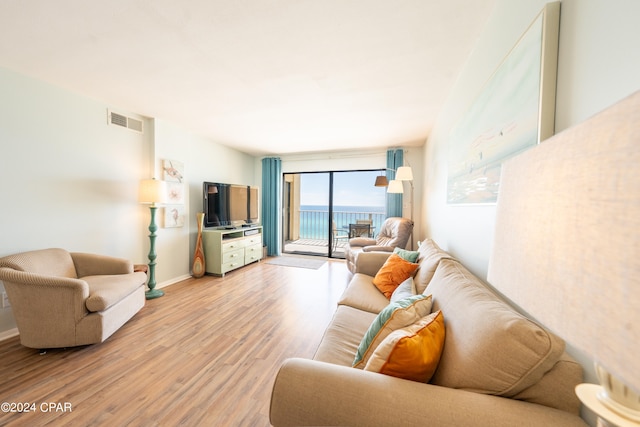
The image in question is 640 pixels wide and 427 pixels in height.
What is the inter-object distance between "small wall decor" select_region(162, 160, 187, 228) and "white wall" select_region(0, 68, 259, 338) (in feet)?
0.32

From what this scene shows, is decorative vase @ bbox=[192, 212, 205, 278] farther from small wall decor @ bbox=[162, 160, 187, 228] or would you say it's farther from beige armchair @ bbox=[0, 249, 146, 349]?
beige armchair @ bbox=[0, 249, 146, 349]

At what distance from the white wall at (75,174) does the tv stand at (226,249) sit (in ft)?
1.16

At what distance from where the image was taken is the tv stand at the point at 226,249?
3.86 m

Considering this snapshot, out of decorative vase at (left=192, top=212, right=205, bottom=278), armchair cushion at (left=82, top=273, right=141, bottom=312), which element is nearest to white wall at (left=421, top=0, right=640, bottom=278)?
armchair cushion at (left=82, top=273, right=141, bottom=312)

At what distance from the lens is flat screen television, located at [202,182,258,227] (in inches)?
157

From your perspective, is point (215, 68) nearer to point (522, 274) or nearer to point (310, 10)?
point (310, 10)

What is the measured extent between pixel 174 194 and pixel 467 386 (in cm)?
393

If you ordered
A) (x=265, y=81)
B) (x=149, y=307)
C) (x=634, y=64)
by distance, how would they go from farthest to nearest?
(x=149, y=307), (x=265, y=81), (x=634, y=64)

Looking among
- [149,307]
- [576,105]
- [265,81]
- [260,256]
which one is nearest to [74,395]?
[149,307]

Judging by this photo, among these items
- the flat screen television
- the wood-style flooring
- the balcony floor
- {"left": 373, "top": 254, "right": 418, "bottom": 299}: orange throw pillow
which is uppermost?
the flat screen television

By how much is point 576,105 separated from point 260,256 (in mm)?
4806

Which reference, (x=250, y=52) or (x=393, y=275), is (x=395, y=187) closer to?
(x=393, y=275)

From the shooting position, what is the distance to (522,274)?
1.39ft

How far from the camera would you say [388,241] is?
3.90 metres
